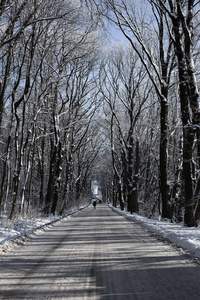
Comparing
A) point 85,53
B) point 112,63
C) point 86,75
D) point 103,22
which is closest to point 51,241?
point 103,22

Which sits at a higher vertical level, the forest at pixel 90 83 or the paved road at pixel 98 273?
the forest at pixel 90 83

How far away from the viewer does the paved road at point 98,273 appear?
3564 mm

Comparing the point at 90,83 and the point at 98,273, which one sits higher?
the point at 90,83

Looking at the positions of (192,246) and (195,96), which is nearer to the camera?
(192,246)

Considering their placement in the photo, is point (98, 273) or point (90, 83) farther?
point (90, 83)

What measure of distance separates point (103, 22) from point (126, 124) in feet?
74.2

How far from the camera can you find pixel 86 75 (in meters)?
23.5

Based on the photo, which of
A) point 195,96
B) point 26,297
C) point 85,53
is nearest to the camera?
point 26,297

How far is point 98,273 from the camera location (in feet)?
14.9

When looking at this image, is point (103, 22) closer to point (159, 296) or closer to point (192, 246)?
point (192, 246)

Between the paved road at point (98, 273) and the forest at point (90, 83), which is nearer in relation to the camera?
the paved road at point (98, 273)

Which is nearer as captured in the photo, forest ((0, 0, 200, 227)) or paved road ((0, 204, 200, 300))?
paved road ((0, 204, 200, 300))

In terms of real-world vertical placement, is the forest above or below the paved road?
above

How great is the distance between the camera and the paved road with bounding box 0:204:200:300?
11.7 feet
